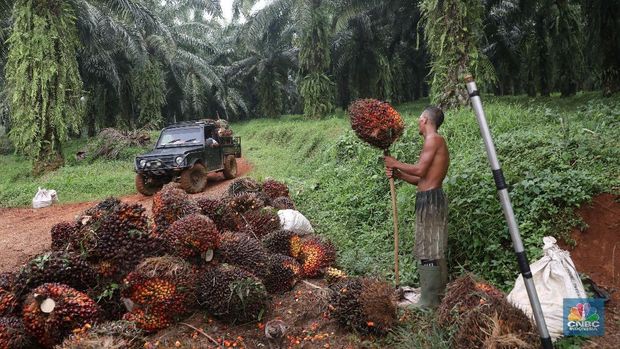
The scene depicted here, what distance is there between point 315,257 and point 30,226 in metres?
6.51

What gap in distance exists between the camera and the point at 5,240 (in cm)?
759

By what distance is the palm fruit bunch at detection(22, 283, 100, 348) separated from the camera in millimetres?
3271

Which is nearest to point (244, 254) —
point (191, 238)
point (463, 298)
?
point (191, 238)

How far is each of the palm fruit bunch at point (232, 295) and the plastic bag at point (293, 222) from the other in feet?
6.29

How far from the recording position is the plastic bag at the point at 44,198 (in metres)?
10.8

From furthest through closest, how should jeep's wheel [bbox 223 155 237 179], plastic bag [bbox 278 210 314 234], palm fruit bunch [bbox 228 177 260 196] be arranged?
jeep's wheel [bbox 223 155 237 179]
palm fruit bunch [bbox 228 177 260 196]
plastic bag [bbox 278 210 314 234]

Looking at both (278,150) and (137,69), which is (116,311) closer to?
(278,150)

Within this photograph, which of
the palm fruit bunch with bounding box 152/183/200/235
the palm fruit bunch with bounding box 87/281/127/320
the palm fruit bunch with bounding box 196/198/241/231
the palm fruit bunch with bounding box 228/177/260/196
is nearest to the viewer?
the palm fruit bunch with bounding box 87/281/127/320

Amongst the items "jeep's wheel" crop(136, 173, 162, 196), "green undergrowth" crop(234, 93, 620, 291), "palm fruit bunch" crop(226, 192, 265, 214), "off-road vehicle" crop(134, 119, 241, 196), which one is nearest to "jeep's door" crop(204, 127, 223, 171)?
"off-road vehicle" crop(134, 119, 241, 196)

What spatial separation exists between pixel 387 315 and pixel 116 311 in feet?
6.99

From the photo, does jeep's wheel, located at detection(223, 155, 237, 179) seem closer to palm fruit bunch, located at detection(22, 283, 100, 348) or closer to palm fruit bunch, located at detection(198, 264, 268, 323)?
palm fruit bunch, located at detection(198, 264, 268, 323)

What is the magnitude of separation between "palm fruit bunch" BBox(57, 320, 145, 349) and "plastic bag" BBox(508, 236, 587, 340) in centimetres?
264

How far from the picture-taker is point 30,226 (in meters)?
8.72

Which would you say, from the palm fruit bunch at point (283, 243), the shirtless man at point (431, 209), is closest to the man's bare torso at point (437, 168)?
the shirtless man at point (431, 209)
